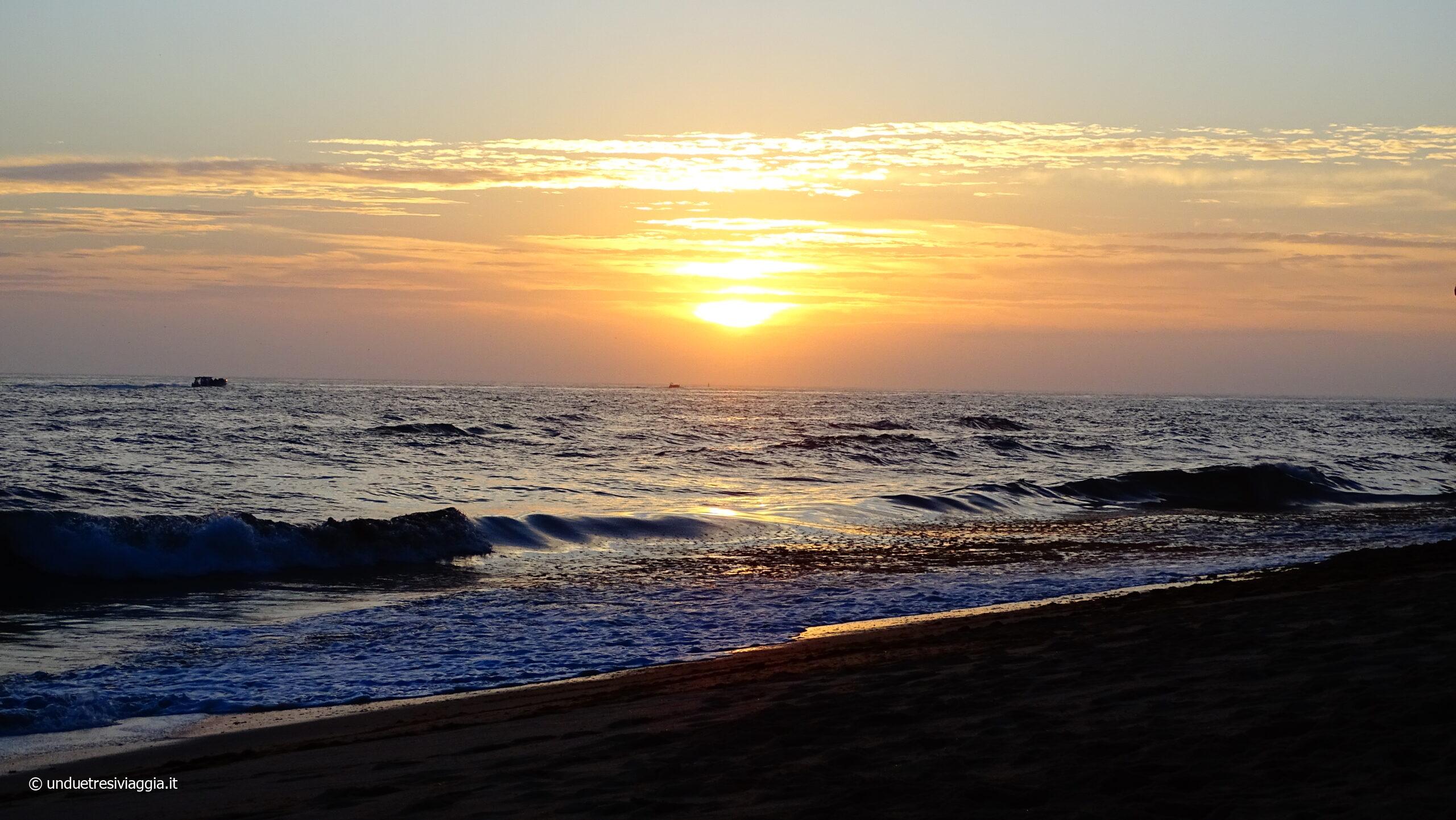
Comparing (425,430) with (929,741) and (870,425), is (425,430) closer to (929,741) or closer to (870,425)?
(870,425)

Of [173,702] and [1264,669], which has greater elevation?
[1264,669]

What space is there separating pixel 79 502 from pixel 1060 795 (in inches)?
793

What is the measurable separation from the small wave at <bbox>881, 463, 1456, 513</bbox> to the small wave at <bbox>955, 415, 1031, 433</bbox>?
3055 centimetres

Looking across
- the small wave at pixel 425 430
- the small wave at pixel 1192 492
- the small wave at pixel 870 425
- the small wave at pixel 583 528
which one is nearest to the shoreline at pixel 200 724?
the small wave at pixel 583 528

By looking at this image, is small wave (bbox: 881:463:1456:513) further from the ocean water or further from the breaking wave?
the breaking wave

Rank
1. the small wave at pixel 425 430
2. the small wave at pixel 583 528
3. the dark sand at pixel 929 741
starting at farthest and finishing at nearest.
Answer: the small wave at pixel 425 430 → the small wave at pixel 583 528 → the dark sand at pixel 929 741

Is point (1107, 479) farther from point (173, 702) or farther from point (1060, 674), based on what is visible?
point (173, 702)

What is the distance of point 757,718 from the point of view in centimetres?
636

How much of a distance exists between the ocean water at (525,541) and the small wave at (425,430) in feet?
2.18

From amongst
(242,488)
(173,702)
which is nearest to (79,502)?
(242,488)

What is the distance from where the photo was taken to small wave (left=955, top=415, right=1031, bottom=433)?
214 feet

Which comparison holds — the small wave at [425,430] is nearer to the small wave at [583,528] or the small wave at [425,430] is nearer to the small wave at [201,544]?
the small wave at [583,528]

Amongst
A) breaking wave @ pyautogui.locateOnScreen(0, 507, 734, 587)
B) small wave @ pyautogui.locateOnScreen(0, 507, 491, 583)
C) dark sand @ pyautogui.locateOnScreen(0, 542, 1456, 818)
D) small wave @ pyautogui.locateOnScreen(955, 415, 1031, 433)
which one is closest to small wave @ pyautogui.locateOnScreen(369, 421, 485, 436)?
breaking wave @ pyautogui.locateOnScreen(0, 507, 734, 587)

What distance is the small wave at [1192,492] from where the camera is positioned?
2667 cm
